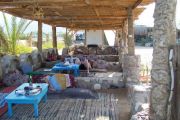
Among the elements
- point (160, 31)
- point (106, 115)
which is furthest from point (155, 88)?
point (106, 115)

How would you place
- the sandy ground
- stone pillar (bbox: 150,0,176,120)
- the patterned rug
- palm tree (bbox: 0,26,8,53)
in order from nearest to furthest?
stone pillar (bbox: 150,0,176,120) < the patterned rug < palm tree (bbox: 0,26,8,53) < the sandy ground

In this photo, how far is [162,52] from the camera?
386 centimetres

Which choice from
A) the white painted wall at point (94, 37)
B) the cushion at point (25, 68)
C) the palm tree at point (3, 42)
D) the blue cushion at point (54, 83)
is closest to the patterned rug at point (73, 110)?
the blue cushion at point (54, 83)

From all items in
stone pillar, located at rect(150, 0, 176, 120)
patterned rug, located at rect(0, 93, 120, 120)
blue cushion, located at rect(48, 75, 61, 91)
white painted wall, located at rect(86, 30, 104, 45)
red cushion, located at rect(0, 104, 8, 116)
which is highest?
white painted wall, located at rect(86, 30, 104, 45)

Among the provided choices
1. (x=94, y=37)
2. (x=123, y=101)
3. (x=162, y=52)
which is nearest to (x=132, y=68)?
(x=123, y=101)

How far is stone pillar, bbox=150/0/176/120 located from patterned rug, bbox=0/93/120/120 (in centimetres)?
260

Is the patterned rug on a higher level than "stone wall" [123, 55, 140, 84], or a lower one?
lower

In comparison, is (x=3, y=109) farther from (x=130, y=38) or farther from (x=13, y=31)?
(x=13, y=31)

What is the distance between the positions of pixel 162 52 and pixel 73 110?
3835 millimetres

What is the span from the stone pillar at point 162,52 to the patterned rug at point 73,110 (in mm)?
2598

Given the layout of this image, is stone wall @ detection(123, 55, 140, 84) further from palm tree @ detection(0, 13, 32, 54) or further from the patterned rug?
palm tree @ detection(0, 13, 32, 54)

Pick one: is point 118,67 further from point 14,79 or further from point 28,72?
point 14,79

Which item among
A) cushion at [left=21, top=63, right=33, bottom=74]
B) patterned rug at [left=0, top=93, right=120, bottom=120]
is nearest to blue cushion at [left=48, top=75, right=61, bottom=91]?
patterned rug at [left=0, top=93, right=120, bottom=120]

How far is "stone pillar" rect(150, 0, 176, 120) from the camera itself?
12.3 ft
